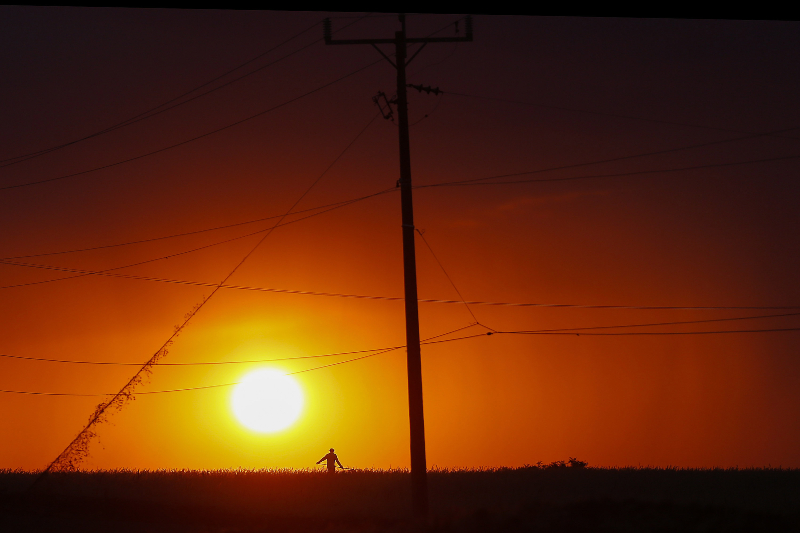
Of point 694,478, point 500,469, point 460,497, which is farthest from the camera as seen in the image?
point 500,469

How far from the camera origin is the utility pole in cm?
1820

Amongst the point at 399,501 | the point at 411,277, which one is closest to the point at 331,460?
the point at 399,501

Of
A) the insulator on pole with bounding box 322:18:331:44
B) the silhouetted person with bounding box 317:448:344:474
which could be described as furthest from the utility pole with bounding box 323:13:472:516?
the silhouetted person with bounding box 317:448:344:474

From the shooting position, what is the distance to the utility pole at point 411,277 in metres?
18.2

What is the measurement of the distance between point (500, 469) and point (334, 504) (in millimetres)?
11833

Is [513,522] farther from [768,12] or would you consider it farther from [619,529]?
[768,12]

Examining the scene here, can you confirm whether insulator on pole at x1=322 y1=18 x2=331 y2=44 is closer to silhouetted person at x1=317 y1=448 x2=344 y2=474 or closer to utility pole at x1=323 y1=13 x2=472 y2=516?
utility pole at x1=323 y1=13 x2=472 y2=516

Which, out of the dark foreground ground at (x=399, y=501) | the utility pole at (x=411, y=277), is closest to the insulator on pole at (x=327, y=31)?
the utility pole at (x=411, y=277)

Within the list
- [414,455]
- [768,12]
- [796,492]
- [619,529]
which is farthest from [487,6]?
[796,492]

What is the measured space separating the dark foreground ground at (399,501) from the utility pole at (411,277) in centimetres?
113

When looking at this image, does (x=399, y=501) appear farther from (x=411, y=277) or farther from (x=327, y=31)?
(x=327, y=31)

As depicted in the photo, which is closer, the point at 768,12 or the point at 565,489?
the point at 768,12

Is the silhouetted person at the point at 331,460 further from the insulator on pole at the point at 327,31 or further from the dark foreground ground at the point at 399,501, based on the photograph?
the insulator on pole at the point at 327,31

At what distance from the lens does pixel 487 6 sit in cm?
452
